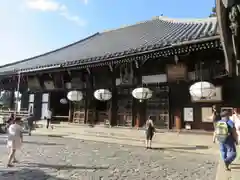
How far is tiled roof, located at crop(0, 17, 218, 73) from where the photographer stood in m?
11.4

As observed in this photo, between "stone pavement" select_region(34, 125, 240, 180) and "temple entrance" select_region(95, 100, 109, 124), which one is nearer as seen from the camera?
"stone pavement" select_region(34, 125, 240, 180)

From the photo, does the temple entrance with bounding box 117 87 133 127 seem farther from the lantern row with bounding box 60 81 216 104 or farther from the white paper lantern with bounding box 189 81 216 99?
the white paper lantern with bounding box 189 81 216 99

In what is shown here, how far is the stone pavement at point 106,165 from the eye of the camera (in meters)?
6.06

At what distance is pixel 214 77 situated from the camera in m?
11.2

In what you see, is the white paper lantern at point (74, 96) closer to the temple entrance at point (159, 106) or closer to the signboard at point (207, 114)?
the temple entrance at point (159, 106)

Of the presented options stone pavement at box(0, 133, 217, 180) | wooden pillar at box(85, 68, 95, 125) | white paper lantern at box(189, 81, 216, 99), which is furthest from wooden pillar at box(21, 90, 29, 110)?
white paper lantern at box(189, 81, 216, 99)

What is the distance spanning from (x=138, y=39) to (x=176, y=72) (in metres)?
4.75

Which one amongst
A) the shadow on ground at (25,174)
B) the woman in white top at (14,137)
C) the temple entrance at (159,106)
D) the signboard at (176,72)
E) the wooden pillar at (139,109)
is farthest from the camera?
the wooden pillar at (139,109)

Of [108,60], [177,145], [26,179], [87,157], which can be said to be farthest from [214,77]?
[26,179]

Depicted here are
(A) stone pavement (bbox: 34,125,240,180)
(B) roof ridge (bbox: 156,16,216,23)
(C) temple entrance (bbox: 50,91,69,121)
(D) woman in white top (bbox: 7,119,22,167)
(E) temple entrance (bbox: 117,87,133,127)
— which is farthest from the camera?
(C) temple entrance (bbox: 50,91,69,121)

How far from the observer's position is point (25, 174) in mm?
6109

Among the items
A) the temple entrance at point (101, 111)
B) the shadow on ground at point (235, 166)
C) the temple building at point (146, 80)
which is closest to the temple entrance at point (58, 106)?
the temple building at point (146, 80)

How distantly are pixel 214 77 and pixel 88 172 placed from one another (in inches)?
296

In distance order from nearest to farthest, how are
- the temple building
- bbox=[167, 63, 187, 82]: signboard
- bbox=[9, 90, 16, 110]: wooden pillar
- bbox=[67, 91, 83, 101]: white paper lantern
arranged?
1. the temple building
2. bbox=[167, 63, 187, 82]: signboard
3. bbox=[67, 91, 83, 101]: white paper lantern
4. bbox=[9, 90, 16, 110]: wooden pillar
